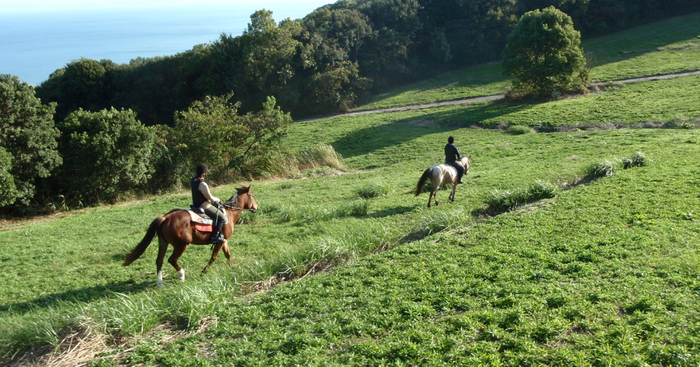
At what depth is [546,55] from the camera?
→ 38.2m

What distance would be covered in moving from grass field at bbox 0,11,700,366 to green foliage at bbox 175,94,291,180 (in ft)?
28.6

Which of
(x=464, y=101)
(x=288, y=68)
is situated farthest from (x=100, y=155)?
(x=464, y=101)

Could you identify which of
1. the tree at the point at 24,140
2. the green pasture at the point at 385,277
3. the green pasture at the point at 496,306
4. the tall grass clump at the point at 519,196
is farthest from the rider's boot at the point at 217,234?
the tree at the point at 24,140

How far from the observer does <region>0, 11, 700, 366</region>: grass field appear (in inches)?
266

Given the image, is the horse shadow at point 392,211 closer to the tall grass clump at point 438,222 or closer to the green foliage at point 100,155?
the tall grass clump at point 438,222

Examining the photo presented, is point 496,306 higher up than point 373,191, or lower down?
lower down

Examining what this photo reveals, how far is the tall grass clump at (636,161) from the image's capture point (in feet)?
57.9

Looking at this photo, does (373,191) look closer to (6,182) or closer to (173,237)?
(173,237)

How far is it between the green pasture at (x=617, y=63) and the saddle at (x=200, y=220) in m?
40.8

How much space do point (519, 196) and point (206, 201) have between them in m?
9.69

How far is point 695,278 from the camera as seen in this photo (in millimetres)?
7820

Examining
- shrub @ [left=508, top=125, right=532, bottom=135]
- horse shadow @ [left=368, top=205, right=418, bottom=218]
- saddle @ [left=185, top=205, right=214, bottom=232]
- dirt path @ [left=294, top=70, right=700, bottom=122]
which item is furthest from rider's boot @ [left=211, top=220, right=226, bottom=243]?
dirt path @ [left=294, top=70, right=700, bottom=122]

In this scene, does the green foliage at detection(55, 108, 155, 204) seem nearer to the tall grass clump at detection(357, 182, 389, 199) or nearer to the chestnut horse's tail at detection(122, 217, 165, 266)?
the tall grass clump at detection(357, 182, 389, 199)

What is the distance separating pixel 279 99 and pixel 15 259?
1666 inches
